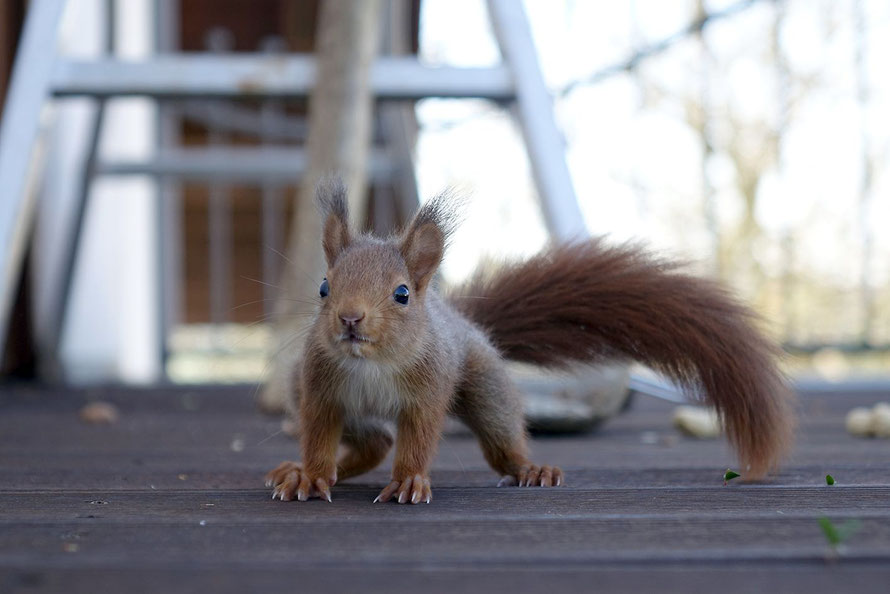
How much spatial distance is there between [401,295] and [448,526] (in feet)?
1.22

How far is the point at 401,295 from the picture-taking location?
1155 millimetres

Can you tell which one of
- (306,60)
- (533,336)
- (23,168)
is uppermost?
(306,60)

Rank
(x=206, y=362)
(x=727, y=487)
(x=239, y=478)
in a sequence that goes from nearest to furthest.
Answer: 1. (x=727, y=487)
2. (x=239, y=478)
3. (x=206, y=362)

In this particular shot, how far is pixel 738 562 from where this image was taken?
0.68 m

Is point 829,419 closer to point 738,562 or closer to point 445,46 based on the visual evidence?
point 738,562

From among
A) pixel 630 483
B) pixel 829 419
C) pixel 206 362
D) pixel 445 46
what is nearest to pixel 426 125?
pixel 445 46

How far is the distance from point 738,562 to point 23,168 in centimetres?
150

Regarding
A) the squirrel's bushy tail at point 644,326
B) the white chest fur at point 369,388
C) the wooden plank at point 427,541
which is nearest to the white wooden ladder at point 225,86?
the squirrel's bushy tail at point 644,326

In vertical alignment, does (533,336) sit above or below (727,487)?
above

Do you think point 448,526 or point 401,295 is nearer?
point 448,526

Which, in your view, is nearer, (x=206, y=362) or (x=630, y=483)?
(x=630, y=483)

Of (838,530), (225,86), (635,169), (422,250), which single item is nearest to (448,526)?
(838,530)

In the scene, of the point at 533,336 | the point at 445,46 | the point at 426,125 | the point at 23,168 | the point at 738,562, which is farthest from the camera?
the point at 426,125

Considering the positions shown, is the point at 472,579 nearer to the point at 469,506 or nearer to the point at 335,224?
the point at 469,506
